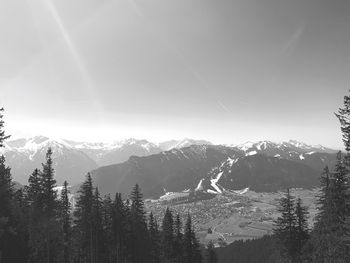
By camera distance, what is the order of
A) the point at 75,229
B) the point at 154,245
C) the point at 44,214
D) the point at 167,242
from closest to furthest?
the point at 44,214, the point at 75,229, the point at 167,242, the point at 154,245

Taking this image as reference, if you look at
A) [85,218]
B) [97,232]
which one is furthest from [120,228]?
[85,218]

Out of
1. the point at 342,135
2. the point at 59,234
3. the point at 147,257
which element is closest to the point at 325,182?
the point at 342,135

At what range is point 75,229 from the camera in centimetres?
5000

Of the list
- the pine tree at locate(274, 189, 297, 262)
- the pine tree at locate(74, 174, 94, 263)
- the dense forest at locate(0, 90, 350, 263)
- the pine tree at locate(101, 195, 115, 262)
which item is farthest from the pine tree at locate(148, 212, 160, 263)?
the pine tree at locate(274, 189, 297, 262)

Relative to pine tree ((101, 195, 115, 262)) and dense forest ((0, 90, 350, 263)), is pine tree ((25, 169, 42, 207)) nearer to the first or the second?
dense forest ((0, 90, 350, 263))

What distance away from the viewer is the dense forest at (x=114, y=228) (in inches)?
1291

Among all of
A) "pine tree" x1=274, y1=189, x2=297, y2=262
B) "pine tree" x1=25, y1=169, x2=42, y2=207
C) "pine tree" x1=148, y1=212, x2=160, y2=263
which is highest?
"pine tree" x1=25, y1=169, x2=42, y2=207

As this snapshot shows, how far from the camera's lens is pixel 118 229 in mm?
52125

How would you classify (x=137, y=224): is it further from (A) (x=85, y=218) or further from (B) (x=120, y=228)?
(A) (x=85, y=218)

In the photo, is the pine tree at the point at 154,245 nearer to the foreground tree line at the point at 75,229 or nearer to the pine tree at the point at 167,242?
the foreground tree line at the point at 75,229

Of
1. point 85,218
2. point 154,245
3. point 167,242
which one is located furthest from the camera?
point 154,245

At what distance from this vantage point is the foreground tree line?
40531 millimetres

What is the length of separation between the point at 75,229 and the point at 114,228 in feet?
17.8

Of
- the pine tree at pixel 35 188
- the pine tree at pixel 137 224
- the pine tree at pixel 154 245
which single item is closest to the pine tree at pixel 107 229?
the pine tree at pixel 137 224
